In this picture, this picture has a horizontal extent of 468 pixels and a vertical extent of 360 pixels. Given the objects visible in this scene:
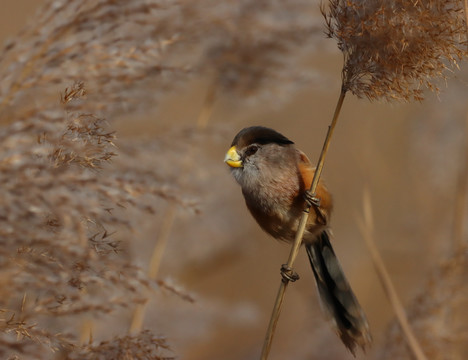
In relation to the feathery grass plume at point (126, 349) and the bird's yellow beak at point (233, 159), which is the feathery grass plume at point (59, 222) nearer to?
the feathery grass plume at point (126, 349)

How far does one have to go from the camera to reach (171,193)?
132 cm

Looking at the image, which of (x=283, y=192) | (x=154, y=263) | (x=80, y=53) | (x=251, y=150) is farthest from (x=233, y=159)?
(x=80, y=53)

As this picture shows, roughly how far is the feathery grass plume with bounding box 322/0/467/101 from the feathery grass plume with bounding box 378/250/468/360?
605 mm

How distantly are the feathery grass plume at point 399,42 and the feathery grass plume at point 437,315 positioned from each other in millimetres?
605

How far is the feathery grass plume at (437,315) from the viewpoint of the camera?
1.65 metres

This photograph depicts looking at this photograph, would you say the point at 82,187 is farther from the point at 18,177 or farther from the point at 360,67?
the point at 360,67

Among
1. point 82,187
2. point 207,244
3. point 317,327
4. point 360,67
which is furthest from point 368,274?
point 82,187

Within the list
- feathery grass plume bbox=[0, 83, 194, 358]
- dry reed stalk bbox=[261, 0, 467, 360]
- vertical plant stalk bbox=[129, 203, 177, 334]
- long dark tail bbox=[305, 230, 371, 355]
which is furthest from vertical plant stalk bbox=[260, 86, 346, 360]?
vertical plant stalk bbox=[129, 203, 177, 334]

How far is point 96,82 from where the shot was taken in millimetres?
1627

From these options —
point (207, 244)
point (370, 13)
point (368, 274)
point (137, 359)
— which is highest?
point (370, 13)

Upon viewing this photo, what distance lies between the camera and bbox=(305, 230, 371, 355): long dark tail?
1.80m

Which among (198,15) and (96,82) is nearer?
(96,82)

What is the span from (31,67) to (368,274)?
244 cm

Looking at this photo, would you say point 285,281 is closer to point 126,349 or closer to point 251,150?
point 126,349
